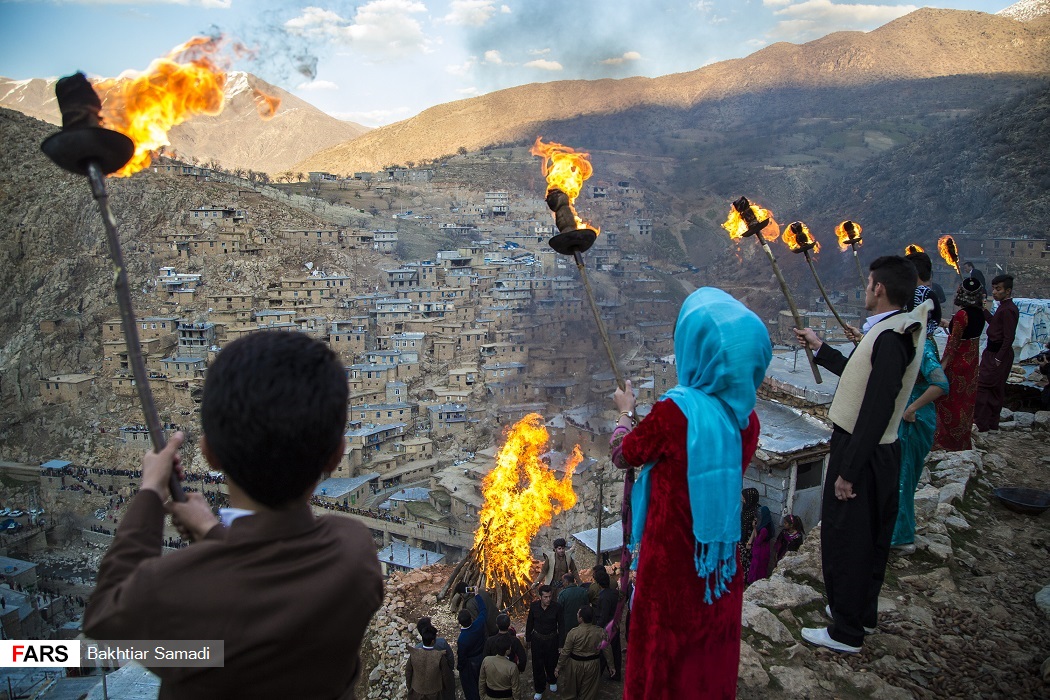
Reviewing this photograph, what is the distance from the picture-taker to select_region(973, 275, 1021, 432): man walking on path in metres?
5.16

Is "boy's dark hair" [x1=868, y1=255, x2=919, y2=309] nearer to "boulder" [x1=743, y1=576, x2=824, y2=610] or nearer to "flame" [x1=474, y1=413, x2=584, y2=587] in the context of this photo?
"boulder" [x1=743, y1=576, x2=824, y2=610]

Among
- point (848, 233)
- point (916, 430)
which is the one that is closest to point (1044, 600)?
point (916, 430)

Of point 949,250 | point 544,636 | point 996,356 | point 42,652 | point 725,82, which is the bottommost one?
point 544,636

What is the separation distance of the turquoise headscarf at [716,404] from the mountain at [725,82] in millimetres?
85857

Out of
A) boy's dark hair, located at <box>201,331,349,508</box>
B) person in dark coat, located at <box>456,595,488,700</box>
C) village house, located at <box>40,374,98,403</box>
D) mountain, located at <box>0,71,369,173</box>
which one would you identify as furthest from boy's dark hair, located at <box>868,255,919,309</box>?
mountain, located at <box>0,71,369,173</box>

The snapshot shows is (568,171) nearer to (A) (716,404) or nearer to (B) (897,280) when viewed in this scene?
(B) (897,280)

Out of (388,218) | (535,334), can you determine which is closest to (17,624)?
(535,334)

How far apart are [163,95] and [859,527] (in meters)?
3.70

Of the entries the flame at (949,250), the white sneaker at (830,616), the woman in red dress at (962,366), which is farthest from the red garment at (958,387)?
the white sneaker at (830,616)

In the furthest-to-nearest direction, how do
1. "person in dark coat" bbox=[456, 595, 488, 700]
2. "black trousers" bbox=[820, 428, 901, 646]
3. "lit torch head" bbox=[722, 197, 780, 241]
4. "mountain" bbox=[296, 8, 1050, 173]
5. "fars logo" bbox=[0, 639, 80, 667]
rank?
1. "mountain" bbox=[296, 8, 1050, 173]
2. "person in dark coat" bbox=[456, 595, 488, 700]
3. "lit torch head" bbox=[722, 197, 780, 241]
4. "black trousers" bbox=[820, 428, 901, 646]
5. "fars logo" bbox=[0, 639, 80, 667]

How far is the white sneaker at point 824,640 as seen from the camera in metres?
2.78

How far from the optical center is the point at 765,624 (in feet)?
9.97

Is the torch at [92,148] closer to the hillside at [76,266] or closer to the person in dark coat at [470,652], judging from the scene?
the person in dark coat at [470,652]

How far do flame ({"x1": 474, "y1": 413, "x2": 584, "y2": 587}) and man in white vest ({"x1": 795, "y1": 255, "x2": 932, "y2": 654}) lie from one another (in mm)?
7509
